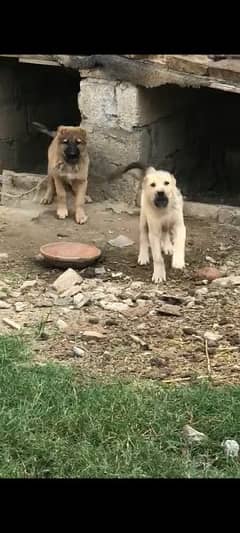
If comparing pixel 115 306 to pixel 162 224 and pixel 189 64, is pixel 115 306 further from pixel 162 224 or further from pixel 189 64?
pixel 189 64

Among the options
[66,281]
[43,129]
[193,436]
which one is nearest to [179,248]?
[66,281]

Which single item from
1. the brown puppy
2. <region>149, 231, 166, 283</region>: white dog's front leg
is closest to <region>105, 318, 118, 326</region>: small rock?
<region>149, 231, 166, 283</region>: white dog's front leg

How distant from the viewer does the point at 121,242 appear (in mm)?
6906

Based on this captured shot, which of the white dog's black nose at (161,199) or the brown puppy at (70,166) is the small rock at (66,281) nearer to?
the white dog's black nose at (161,199)

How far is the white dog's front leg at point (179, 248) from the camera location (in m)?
6.26

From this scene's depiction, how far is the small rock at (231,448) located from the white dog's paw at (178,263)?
267cm

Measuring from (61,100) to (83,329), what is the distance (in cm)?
529

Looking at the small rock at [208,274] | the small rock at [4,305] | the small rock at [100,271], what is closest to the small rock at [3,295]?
the small rock at [4,305]

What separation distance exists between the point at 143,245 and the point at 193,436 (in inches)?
116
